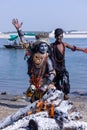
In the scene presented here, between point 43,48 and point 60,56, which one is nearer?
point 43,48

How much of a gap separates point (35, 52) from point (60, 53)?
1.49 m

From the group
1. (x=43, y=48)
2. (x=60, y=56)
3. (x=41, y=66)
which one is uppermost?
(x=43, y=48)

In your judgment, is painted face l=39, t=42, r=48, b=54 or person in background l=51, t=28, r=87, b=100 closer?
painted face l=39, t=42, r=48, b=54

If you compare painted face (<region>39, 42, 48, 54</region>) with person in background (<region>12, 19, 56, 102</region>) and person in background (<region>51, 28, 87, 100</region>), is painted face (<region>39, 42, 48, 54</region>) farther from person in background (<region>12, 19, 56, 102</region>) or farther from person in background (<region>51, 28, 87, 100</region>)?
person in background (<region>51, 28, 87, 100</region>)

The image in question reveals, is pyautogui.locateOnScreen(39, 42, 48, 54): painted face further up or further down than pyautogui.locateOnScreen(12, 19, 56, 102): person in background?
further up

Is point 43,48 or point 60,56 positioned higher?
point 43,48

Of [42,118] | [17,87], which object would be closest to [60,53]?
[42,118]

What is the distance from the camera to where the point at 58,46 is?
32.7ft

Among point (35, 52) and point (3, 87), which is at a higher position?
point (35, 52)

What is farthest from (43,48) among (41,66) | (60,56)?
(60,56)

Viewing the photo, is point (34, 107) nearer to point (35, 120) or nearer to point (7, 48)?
point (35, 120)

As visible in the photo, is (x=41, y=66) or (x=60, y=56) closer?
(x=41, y=66)

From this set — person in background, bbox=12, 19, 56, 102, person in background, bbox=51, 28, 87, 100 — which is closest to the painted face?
person in background, bbox=12, 19, 56, 102

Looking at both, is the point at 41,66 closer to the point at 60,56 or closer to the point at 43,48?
the point at 43,48
